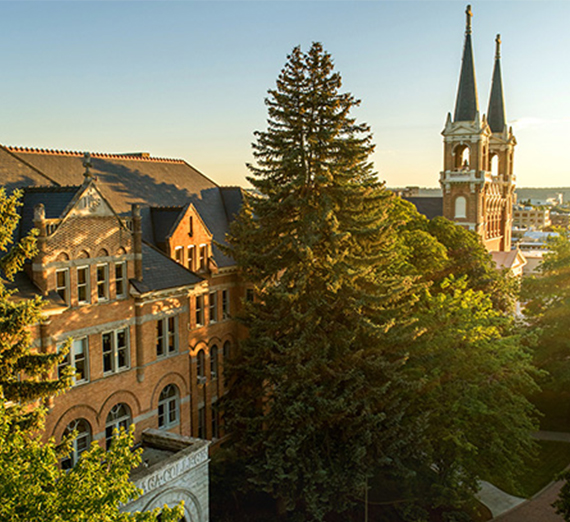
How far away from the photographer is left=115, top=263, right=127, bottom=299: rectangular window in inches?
1012

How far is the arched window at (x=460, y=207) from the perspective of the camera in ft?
273

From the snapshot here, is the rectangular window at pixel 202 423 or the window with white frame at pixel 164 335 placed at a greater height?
the window with white frame at pixel 164 335

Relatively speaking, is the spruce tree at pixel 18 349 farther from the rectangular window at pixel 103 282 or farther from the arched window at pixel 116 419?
the arched window at pixel 116 419

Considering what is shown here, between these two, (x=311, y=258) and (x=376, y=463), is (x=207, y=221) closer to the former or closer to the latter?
(x=311, y=258)

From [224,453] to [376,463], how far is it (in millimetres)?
8313

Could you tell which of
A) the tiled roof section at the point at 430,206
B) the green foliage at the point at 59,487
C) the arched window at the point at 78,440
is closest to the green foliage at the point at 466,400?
the arched window at the point at 78,440

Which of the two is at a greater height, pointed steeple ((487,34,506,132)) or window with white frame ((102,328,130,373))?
pointed steeple ((487,34,506,132))

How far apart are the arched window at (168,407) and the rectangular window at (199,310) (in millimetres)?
4765

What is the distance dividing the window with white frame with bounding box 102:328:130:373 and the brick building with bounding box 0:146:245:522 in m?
0.04

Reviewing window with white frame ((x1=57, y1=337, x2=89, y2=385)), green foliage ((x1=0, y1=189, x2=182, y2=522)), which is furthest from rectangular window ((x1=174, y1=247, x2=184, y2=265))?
green foliage ((x1=0, y1=189, x2=182, y2=522))

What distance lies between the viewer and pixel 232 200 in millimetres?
39719

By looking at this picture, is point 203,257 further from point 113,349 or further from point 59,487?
point 59,487

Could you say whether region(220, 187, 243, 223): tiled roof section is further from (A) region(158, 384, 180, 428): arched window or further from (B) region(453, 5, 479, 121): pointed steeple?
(B) region(453, 5, 479, 121): pointed steeple

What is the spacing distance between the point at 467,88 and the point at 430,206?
59.2ft
